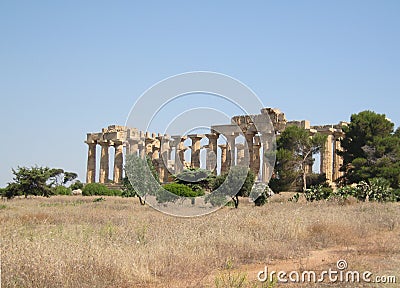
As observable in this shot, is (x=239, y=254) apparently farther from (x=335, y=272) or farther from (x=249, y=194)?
(x=249, y=194)

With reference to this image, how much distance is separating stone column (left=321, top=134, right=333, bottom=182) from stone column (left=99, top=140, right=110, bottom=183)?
73.2ft

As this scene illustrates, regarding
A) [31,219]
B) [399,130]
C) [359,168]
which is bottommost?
[31,219]

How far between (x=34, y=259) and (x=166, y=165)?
45743mm

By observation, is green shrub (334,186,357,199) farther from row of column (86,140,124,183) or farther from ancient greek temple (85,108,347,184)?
row of column (86,140,124,183)

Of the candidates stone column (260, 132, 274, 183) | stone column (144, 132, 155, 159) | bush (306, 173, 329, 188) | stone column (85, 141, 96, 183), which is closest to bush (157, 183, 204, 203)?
stone column (260, 132, 274, 183)

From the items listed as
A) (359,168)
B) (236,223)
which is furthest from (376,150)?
(236,223)

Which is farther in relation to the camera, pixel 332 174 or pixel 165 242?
pixel 332 174

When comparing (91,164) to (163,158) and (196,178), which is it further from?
(196,178)

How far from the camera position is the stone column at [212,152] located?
45.3 meters

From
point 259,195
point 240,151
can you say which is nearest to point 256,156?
point 240,151

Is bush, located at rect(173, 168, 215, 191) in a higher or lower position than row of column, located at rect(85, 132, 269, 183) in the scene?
lower

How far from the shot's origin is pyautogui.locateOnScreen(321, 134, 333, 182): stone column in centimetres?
3694

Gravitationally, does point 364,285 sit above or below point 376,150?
below

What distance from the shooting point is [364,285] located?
6.45 m
